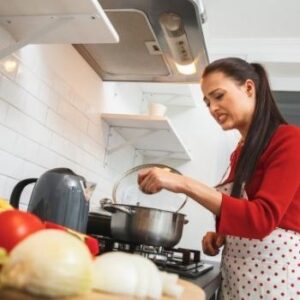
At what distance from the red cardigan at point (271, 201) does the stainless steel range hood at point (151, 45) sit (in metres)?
0.48

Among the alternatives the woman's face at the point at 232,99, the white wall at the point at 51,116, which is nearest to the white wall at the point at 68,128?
the white wall at the point at 51,116

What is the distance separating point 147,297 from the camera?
1.28ft

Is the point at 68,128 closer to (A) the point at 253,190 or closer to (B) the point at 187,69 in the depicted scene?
(B) the point at 187,69

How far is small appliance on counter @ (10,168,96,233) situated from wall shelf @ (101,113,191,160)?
0.78 meters

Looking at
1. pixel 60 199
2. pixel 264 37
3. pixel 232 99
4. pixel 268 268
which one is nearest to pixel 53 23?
pixel 60 199

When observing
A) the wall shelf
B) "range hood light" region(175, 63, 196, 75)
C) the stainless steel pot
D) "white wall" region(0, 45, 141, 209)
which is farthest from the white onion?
the wall shelf

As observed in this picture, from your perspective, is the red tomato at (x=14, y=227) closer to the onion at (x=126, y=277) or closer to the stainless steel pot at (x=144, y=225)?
the onion at (x=126, y=277)

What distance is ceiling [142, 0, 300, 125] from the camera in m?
2.01

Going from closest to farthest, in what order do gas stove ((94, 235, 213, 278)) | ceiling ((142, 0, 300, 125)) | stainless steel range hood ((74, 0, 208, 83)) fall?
gas stove ((94, 235, 213, 278))
stainless steel range hood ((74, 0, 208, 83))
ceiling ((142, 0, 300, 125))

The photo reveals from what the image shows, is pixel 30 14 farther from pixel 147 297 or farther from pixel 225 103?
pixel 147 297

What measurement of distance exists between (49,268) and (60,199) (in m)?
0.55

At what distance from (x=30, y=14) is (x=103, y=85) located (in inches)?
32.3

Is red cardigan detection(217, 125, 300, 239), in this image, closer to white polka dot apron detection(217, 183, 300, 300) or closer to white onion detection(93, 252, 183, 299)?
white polka dot apron detection(217, 183, 300, 300)

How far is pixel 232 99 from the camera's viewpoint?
1.08 m
